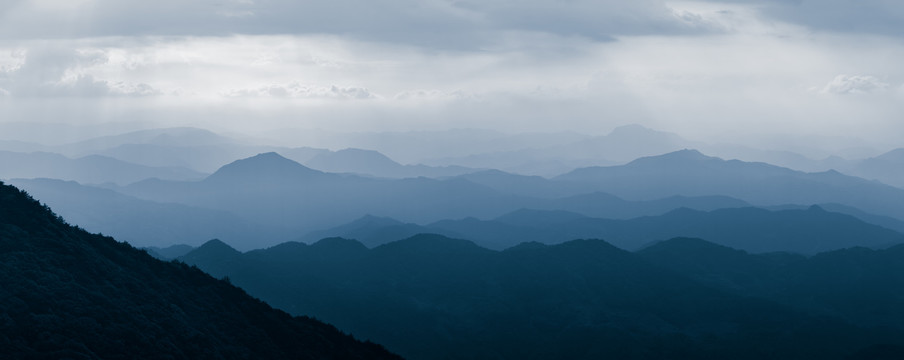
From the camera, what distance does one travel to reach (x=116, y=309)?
5750cm

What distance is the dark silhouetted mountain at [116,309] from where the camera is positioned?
5025cm

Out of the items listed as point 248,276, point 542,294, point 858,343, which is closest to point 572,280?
point 542,294

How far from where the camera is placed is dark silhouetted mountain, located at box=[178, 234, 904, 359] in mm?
129375

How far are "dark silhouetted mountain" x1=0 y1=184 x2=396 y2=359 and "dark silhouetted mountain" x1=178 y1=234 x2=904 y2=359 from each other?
2233 inches

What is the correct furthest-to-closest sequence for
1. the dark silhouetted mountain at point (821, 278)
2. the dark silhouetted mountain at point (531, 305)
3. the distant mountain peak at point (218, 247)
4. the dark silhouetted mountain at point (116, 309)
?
1. the distant mountain peak at point (218, 247)
2. the dark silhouetted mountain at point (821, 278)
3. the dark silhouetted mountain at point (531, 305)
4. the dark silhouetted mountain at point (116, 309)

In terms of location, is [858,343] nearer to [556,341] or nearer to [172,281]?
[556,341]

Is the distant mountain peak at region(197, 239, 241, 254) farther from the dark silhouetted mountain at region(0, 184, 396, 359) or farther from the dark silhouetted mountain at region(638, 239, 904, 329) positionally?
the dark silhouetted mountain at region(0, 184, 396, 359)

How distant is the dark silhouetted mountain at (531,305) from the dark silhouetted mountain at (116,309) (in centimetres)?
5672

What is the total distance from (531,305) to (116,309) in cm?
10374

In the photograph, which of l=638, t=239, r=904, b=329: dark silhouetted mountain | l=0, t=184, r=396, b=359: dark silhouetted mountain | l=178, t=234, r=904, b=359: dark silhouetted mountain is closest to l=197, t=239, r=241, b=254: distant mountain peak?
l=178, t=234, r=904, b=359: dark silhouetted mountain

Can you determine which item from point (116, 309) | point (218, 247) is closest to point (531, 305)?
point (218, 247)

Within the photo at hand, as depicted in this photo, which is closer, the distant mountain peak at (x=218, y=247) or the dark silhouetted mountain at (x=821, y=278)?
the dark silhouetted mountain at (x=821, y=278)

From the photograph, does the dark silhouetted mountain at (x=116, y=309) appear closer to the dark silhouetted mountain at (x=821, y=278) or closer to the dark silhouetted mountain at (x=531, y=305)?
the dark silhouetted mountain at (x=531, y=305)

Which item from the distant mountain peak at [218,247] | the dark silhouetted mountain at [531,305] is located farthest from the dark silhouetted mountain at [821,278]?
the distant mountain peak at [218,247]
